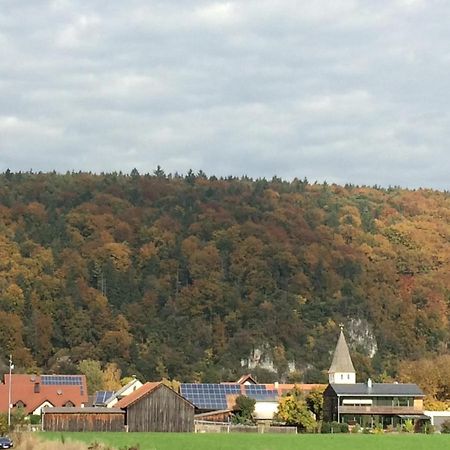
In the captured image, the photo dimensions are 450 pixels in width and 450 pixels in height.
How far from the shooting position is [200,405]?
95.3 metres

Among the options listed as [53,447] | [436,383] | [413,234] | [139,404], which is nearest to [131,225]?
[413,234]

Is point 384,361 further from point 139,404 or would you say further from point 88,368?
point 139,404

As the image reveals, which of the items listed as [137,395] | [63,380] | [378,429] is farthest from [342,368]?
[137,395]

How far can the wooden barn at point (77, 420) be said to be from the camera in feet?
255

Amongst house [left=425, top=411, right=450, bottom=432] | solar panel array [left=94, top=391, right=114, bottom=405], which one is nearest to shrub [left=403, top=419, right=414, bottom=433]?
house [left=425, top=411, right=450, bottom=432]

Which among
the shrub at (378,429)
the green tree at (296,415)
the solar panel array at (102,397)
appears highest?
the solar panel array at (102,397)

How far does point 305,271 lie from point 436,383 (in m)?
63.7

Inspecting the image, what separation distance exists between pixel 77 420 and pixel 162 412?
251 inches

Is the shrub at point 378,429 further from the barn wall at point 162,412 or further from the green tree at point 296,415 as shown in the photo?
the barn wall at point 162,412

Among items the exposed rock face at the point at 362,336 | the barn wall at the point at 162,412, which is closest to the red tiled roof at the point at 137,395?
the barn wall at the point at 162,412

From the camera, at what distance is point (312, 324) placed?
16100 cm

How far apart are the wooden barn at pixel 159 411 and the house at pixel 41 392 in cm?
1792

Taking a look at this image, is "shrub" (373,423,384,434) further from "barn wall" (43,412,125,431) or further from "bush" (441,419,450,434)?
"barn wall" (43,412,125,431)

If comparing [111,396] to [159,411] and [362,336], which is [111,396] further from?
[362,336]
